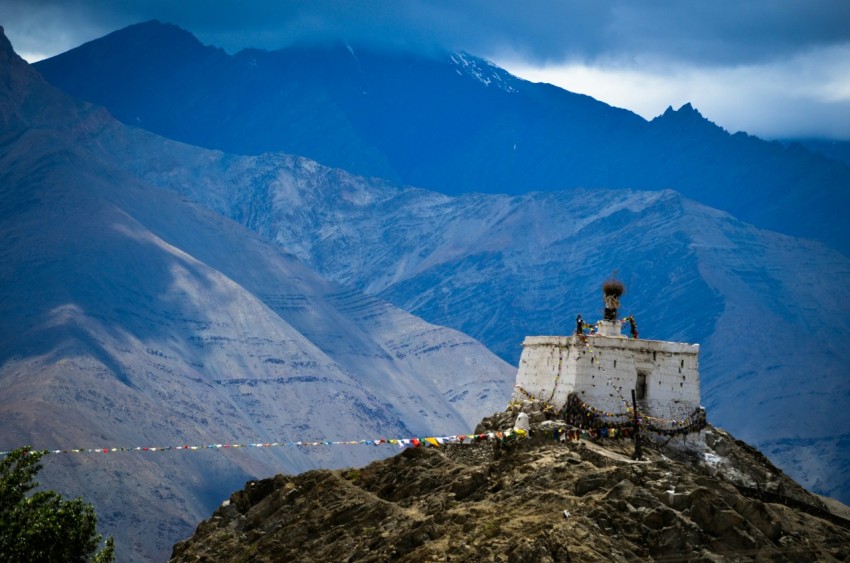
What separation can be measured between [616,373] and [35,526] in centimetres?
2055

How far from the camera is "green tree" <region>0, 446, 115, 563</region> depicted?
4269cm

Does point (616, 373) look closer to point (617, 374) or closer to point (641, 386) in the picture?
point (617, 374)

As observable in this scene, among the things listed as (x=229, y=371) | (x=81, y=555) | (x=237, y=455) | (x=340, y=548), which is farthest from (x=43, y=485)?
(x=340, y=548)

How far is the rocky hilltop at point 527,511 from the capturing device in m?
33.4

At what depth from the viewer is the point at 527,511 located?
35.4 metres

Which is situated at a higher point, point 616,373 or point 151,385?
point 151,385

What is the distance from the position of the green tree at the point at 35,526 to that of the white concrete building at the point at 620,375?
1675 centimetres

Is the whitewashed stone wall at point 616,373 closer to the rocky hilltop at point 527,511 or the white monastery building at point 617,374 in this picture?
the white monastery building at point 617,374

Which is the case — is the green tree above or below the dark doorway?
below

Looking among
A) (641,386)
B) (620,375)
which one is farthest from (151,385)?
(620,375)

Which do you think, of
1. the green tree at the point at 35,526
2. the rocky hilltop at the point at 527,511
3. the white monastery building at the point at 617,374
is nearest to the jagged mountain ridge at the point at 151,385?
the green tree at the point at 35,526

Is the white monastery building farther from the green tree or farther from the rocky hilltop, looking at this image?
the green tree

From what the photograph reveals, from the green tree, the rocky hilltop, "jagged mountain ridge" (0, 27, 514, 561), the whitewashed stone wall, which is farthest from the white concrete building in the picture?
"jagged mountain ridge" (0, 27, 514, 561)

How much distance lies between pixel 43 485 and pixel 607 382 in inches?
3202
